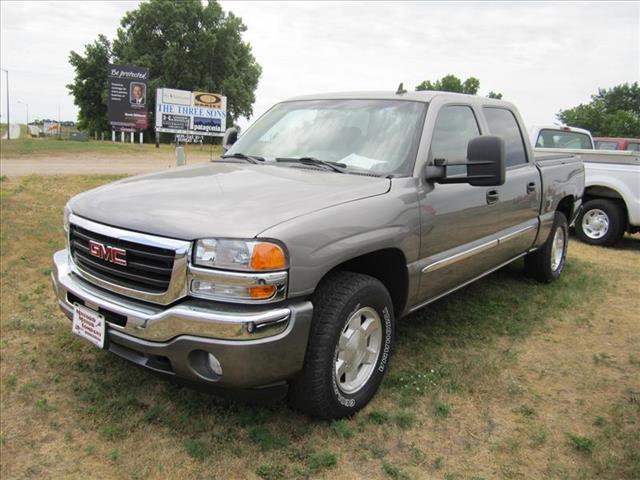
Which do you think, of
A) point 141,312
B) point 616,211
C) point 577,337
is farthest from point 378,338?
point 616,211

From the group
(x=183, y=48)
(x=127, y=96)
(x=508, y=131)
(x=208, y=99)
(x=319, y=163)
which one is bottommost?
(x=319, y=163)

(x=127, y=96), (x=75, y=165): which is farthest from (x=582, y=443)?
(x=127, y=96)

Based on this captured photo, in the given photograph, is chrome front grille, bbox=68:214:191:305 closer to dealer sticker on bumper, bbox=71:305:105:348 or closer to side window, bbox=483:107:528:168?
dealer sticker on bumper, bbox=71:305:105:348

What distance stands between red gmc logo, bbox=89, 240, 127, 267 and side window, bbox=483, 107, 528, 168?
315 centimetres

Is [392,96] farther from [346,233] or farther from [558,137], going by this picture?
[558,137]

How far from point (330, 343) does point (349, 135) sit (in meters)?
1.57

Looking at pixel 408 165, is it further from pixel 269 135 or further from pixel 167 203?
pixel 167 203

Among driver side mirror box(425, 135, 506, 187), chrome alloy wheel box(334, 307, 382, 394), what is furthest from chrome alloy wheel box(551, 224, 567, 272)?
chrome alloy wheel box(334, 307, 382, 394)

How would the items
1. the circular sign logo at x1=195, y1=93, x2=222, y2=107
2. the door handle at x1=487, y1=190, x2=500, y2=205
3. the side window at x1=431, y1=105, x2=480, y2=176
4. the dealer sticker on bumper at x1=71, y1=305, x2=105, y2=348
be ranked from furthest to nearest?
the circular sign logo at x1=195, y1=93, x2=222, y2=107, the door handle at x1=487, y1=190, x2=500, y2=205, the side window at x1=431, y1=105, x2=480, y2=176, the dealer sticker on bumper at x1=71, y1=305, x2=105, y2=348

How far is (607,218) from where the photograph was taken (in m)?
8.15

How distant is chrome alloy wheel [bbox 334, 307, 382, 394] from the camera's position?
9.46 feet

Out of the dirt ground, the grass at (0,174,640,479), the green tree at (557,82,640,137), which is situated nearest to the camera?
the grass at (0,174,640,479)

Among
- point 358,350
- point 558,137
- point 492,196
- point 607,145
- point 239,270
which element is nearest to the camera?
point 239,270

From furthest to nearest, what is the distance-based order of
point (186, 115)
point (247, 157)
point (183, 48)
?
point (183, 48) → point (186, 115) → point (247, 157)
